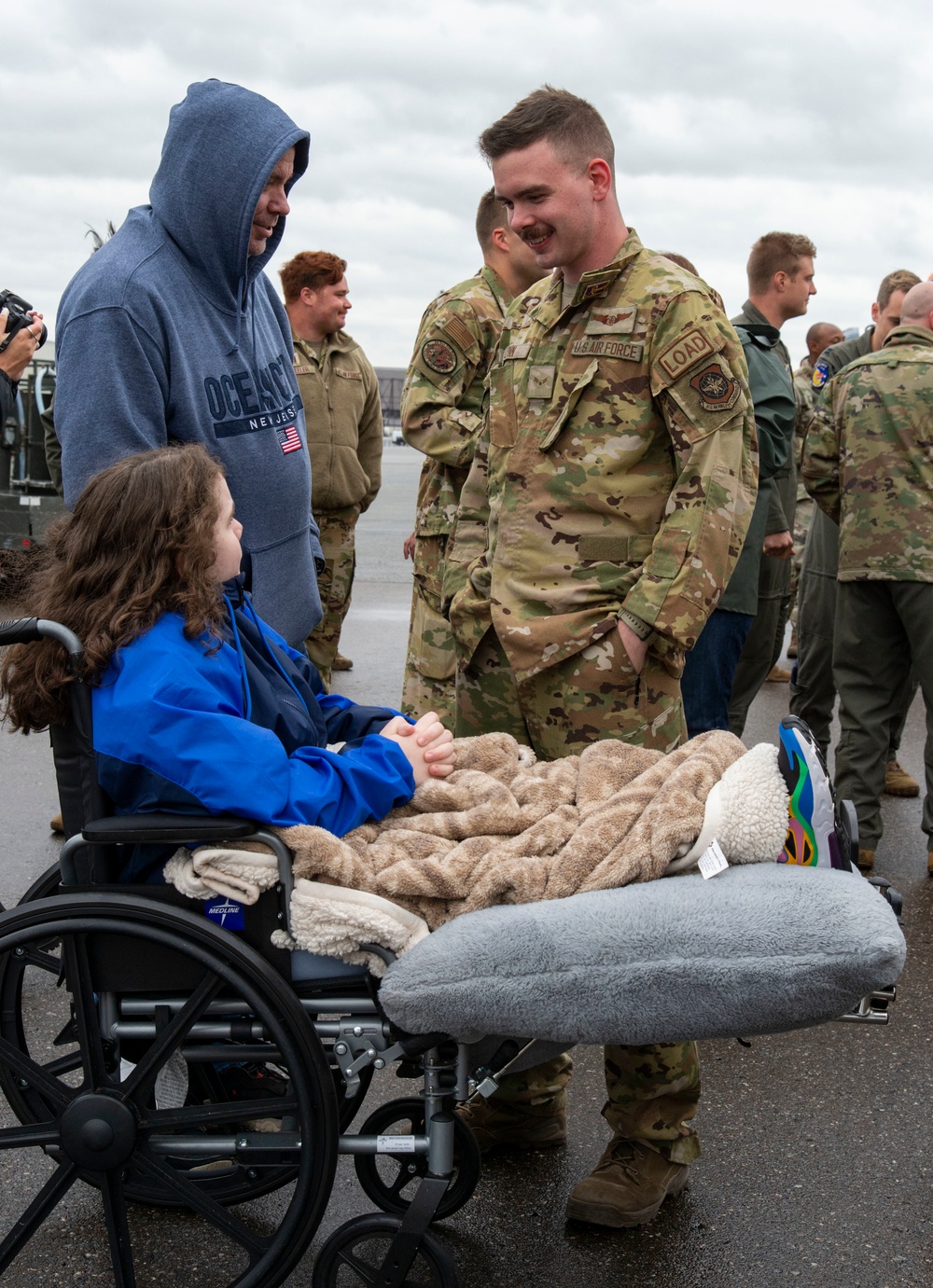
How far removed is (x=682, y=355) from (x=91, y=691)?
1.60m

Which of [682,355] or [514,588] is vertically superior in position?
[682,355]

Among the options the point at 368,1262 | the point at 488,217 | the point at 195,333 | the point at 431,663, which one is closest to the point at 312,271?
the point at 488,217

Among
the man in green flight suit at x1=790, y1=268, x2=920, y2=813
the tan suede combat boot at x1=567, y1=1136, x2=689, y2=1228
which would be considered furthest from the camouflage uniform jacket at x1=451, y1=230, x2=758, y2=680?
the man in green flight suit at x1=790, y1=268, x2=920, y2=813

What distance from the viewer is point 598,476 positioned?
122 inches

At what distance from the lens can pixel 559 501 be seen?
10.3ft

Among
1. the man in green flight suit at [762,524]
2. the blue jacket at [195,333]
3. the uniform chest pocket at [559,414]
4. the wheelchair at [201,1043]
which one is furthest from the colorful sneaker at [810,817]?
the man in green flight suit at [762,524]

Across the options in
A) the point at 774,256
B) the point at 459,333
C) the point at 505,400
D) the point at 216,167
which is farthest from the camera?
the point at 774,256

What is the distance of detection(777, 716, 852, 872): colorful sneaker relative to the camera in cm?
220

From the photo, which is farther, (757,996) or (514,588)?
(514,588)

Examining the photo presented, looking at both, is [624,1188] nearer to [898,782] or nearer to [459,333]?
[459,333]

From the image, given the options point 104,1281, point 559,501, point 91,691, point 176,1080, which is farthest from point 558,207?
point 104,1281

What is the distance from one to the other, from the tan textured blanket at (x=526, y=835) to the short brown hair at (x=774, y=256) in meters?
3.58

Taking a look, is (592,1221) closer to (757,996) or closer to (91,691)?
(757,996)

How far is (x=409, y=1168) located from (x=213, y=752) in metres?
1.04
